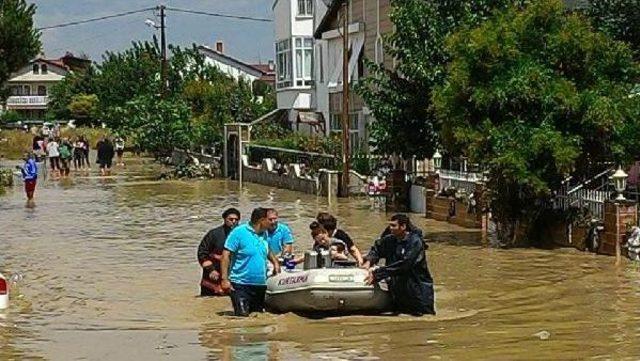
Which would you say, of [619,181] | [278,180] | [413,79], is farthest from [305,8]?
[619,181]

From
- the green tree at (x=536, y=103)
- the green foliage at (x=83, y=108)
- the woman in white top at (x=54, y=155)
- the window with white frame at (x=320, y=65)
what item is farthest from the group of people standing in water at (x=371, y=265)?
the green foliage at (x=83, y=108)

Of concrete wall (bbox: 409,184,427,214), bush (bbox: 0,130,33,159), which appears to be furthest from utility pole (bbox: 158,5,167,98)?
concrete wall (bbox: 409,184,427,214)

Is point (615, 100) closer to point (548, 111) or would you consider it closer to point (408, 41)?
point (548, 111)

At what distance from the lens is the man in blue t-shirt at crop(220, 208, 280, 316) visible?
14688 mm

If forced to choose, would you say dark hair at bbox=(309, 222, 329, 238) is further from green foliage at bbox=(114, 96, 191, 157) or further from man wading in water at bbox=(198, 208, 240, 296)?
green foliage at bbox=(114, 96, 191, 157)

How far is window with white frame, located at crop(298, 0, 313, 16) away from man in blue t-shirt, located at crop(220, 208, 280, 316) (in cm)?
4610

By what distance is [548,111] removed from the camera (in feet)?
71.8

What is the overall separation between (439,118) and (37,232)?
10337mm

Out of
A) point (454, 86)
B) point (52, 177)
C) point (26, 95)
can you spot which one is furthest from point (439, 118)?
point (26, 95)

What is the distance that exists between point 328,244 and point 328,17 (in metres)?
37.7

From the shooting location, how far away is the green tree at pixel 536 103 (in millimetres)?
21656

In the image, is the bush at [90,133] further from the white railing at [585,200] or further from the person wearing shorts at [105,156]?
the white railing at [585,200]

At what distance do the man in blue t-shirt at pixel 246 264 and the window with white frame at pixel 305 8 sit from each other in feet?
151

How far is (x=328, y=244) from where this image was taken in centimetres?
1588
